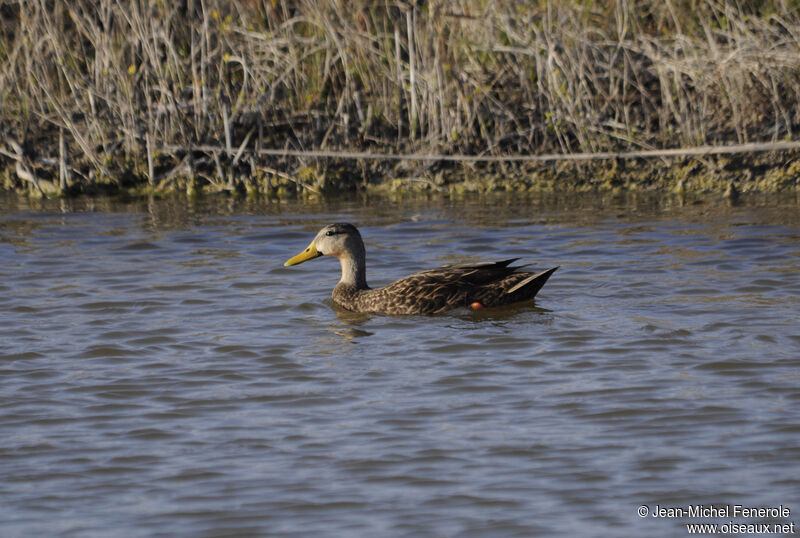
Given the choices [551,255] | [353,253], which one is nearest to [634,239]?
[551,255]

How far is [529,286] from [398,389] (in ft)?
7.61

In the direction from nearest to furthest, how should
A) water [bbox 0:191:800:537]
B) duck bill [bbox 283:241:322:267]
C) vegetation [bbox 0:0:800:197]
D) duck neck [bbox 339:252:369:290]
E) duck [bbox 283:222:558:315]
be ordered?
water [bbox 0:191:800:537] → duck [bbox 283:222:558:315] → duck neck [bbox 339:252:369:290] → duck bill [bbox 283:241:322:267] → vegetation [bbox 0:0:800:197]

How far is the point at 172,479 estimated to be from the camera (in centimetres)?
515

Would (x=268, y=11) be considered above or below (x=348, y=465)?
above

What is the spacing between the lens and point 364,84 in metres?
14.5

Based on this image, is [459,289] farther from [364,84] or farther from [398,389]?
[364,84]

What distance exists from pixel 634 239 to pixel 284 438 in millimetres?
5836

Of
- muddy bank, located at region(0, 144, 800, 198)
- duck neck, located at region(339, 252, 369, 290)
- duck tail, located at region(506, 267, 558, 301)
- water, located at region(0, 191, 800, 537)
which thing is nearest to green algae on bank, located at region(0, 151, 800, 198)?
muddy bank, located at region(0, 144, 800, 198)

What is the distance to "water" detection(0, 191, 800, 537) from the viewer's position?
4.83 m

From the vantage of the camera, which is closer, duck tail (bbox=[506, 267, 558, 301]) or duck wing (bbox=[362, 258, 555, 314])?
duck tail (bbox=[506, 267, 558, 301])

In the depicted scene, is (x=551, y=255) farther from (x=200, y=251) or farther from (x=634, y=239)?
(x=200, y=251)

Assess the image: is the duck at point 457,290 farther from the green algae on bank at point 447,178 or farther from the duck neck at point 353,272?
the green algae on bank at point 447,178

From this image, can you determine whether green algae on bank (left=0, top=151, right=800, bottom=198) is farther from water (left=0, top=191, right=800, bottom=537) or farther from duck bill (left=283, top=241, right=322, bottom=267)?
duck bill (left=283, top=241, right=322, bottom=267)

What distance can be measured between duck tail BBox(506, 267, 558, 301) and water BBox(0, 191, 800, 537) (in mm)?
132
